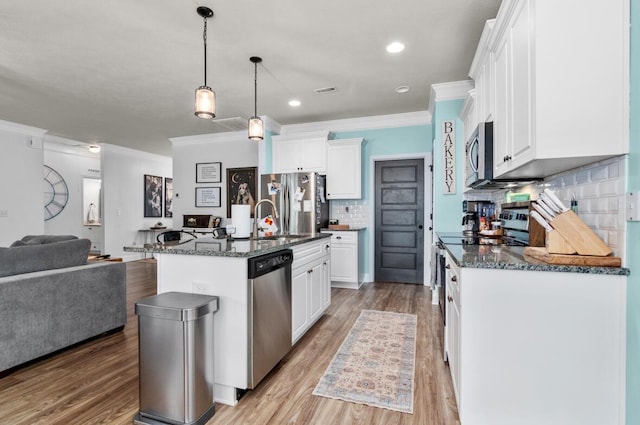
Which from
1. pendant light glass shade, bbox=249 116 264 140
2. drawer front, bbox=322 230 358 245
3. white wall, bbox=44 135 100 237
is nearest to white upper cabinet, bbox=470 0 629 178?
pendant light glass shade, bbox=249 116 264 140

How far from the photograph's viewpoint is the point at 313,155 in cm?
513

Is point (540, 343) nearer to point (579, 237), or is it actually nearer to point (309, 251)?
point (579, 237)

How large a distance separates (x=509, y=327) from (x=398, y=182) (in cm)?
376

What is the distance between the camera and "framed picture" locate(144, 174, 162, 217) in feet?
26.3

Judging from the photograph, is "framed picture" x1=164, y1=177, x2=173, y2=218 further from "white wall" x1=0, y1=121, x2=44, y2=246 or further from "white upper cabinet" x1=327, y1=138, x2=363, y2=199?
"white upper cabinet" x1=327, y1=138, x2=363, y2=199

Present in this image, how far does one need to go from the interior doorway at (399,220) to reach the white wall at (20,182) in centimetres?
601

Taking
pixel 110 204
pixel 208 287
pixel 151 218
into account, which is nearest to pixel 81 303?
pixel 208 287

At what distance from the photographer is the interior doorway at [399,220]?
4.97 meters

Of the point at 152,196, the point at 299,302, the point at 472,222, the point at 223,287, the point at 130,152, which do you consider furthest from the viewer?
the point at 152,196

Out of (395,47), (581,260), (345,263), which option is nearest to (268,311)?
(581,260)

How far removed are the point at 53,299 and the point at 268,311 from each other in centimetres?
176

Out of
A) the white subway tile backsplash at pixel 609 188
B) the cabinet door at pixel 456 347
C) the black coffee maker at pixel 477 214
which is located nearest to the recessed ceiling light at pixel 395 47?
the black coffee maker at pixel 477 214

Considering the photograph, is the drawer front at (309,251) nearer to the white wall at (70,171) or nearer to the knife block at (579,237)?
the knife block at (579,237)

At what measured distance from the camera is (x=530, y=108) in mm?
1533
